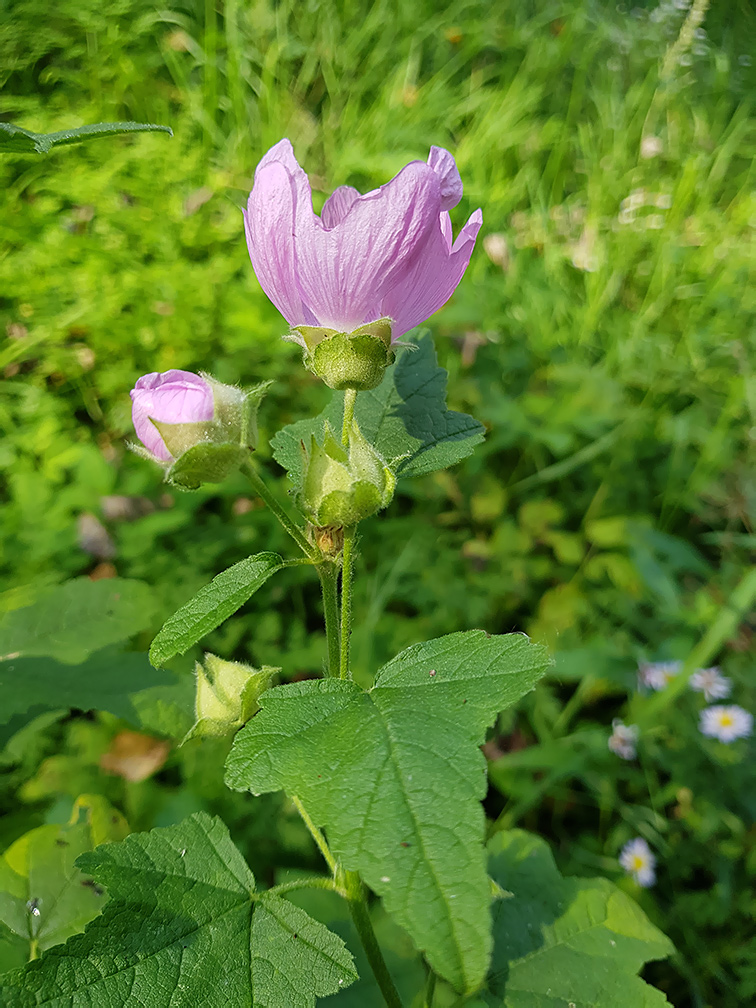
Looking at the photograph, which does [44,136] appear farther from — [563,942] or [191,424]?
[563,942]

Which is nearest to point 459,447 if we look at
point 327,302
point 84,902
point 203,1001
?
point 327,302

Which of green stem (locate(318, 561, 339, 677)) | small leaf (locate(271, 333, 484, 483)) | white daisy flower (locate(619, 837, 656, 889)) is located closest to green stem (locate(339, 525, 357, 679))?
green stem (locate(318, 561, 339, 677))

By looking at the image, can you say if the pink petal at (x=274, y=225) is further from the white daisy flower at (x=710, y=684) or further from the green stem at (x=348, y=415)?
the white daisy flower at (x=710, y=684)

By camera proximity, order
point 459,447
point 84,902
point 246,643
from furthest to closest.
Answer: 1. point 246,643
2. point 84,902
3. point 459,447

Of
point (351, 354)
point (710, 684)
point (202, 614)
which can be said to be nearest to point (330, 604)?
point (202, 614)

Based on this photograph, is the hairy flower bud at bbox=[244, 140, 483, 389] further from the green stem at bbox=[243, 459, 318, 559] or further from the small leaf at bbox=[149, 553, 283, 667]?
the small leaf at bbox=[149, 553, 283, 667]

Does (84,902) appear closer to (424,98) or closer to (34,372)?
(34,372)

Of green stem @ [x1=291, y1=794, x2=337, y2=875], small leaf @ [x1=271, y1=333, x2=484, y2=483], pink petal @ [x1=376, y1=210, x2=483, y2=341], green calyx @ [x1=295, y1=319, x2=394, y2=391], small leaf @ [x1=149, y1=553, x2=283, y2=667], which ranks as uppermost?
pink petal @ [x1=376, y1=210, x2=483, y2=341]
